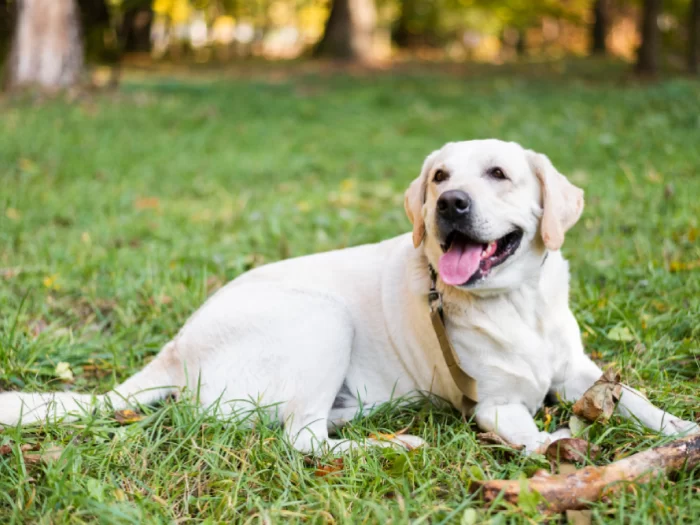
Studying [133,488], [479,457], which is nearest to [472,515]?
[479,457]

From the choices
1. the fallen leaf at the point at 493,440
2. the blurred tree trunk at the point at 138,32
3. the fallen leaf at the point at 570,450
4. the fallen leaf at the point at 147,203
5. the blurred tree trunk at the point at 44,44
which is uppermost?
the blurred tree trunk at the point at 138,32

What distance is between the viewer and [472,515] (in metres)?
2.16

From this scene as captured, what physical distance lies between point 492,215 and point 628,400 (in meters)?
0.91

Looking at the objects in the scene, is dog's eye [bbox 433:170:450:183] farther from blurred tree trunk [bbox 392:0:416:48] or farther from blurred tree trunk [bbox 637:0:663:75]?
blurred tree trunk [bbox 392:0:416:48]

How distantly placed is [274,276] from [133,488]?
1193 mm

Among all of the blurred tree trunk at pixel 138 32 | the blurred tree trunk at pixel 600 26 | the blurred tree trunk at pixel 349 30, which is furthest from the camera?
the blurred tree trunk at pixel 138 32

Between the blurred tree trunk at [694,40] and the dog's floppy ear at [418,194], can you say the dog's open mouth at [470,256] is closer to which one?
the dog's floppy ear at [418,194]

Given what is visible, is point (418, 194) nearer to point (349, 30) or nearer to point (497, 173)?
point (497, 173)

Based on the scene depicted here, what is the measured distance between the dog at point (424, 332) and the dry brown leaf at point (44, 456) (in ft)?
0.60

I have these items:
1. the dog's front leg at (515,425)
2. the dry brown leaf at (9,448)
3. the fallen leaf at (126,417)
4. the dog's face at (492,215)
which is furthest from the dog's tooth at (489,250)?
the dry brown leaf at (9,448)

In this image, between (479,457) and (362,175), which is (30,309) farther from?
(362,175)

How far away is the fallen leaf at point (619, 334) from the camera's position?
3400mm

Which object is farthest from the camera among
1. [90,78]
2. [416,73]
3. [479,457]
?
[416,73]

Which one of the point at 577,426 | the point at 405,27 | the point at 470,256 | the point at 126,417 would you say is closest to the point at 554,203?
the point at 470,256
